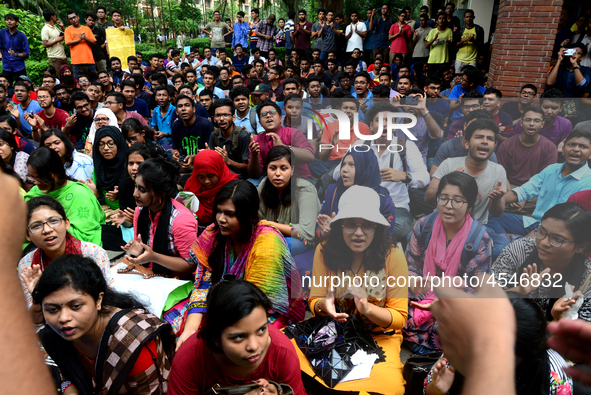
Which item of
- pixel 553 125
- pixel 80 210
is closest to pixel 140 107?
pixel 80 210

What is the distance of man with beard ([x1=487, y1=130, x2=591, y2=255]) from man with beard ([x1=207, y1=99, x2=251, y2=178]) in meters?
3.19

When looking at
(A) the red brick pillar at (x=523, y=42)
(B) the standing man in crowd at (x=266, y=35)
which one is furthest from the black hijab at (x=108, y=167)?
(B) the standing man in crowd at (x=266, y=35)

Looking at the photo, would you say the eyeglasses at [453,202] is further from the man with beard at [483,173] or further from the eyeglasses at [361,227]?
the eyeglasses at [361,227]

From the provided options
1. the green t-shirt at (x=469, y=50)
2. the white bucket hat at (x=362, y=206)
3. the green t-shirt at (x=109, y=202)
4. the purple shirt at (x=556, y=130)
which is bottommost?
the green t-shirt at (x=109, y=202)

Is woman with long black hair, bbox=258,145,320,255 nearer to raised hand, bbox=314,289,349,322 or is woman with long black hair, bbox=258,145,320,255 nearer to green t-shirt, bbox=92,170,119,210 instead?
raised hand, bbox=314,289,349,322

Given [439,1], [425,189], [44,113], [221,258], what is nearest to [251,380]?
[221,258]

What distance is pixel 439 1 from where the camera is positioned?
1300 cm

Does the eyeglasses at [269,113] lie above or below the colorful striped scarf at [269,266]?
above

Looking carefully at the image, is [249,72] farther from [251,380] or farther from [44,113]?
[251,380]

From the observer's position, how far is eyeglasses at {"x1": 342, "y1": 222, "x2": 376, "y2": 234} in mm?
1869

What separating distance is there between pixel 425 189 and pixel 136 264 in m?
1.99

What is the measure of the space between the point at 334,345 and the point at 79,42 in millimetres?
9538

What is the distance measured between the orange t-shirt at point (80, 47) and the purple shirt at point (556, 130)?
9.49m

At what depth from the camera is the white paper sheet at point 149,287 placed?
236 centimetres
